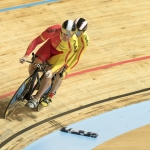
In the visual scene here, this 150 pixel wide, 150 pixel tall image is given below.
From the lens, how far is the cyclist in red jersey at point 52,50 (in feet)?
21.8

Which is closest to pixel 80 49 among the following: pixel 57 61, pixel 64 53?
pixel 64 53

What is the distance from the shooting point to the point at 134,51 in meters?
8.59

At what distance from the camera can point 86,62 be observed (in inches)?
321

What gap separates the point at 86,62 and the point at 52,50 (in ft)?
4.52

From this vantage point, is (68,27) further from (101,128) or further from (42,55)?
(101,128)

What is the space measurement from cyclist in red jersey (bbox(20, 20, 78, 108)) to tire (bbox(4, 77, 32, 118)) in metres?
0.17

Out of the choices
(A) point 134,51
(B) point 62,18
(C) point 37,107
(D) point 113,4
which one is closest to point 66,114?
(C) point 37,107

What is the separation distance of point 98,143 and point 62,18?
331cm

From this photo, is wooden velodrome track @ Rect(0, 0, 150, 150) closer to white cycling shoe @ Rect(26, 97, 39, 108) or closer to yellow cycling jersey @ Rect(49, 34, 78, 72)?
white cycling shoe @ Rect(26, 97, 39, 108)

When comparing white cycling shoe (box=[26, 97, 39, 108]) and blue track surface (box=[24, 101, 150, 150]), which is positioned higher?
white cycling shoe (box=[26, 97, 39, 108])

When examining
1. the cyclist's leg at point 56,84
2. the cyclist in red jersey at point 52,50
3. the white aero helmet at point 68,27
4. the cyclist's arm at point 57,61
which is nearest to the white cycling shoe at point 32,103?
the cyclist in red jersey at point 52,50

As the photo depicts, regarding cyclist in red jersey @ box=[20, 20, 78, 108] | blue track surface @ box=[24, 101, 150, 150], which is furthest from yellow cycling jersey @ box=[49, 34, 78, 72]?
blue track surface @ box=[24, 101, 150, 150]

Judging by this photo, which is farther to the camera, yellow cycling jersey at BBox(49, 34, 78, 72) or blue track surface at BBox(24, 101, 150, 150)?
yellow cycling jersey at BBox(49, 34, 78, 72)

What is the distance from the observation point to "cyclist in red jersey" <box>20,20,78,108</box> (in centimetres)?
665
